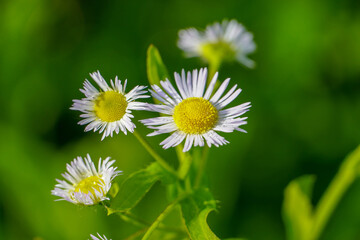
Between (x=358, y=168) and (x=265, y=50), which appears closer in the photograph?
(x=358, y=168)

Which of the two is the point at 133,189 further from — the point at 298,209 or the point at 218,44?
the point at 218,44

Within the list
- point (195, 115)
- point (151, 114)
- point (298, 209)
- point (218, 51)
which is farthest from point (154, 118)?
point (151, 114)

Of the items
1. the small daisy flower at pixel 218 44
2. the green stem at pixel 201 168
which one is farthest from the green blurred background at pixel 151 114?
the green stem at pixel 201 168

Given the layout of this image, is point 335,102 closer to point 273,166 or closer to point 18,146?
point 273,166

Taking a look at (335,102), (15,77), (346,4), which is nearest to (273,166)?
(335,102)

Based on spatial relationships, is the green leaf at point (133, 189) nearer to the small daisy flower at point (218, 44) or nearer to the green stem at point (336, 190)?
the green stem at point (336, 190)

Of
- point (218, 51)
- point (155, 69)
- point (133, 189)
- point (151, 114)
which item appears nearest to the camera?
point (133, 189)
